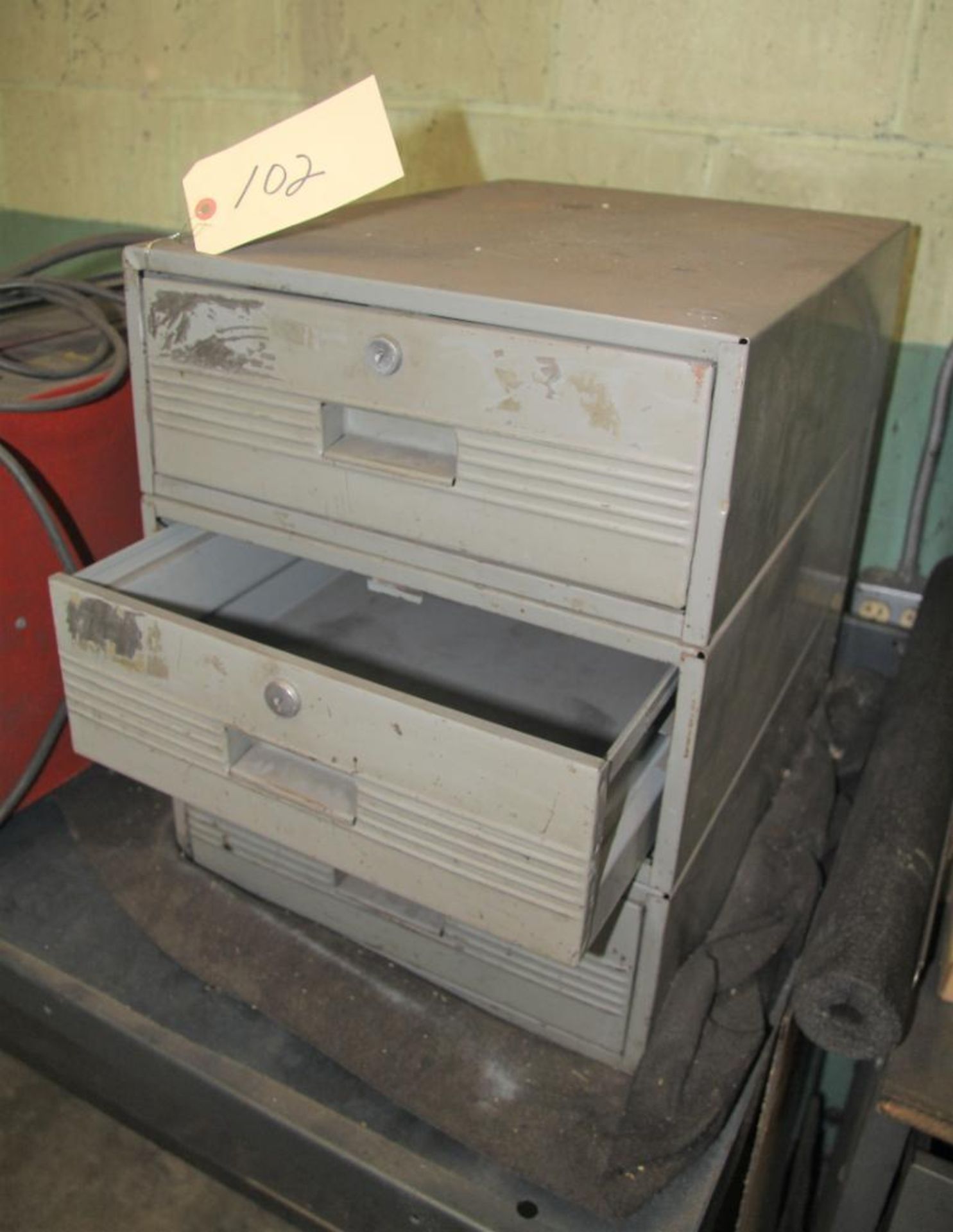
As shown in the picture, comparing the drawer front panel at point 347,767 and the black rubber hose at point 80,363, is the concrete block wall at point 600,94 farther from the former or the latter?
the drawer front panel at point 347,767

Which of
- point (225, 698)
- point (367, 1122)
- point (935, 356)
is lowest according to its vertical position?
point (367, 1122)

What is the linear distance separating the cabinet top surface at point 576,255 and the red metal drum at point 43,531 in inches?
8.3

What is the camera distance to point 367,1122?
67 centimetres

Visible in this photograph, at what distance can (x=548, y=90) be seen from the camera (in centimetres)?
104

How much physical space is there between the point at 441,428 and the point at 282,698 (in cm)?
18

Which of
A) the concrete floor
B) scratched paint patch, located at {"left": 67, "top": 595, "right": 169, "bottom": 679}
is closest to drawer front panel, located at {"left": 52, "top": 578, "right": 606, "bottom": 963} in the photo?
scratched paint patch, located at {"left": 67, "top": 595, "right": 169, "bottom": 679}

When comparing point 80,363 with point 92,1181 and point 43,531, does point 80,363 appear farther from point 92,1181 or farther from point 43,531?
point 92,1181

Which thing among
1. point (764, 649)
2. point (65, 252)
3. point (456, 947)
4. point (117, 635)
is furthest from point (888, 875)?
point (65, 252)

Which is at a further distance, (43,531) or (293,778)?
(43,531)

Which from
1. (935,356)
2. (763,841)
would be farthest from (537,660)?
(935,356)

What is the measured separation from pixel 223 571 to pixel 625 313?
39 cm

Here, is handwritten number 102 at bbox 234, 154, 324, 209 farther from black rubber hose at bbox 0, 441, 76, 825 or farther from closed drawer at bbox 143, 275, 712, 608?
black rubber hose at bbox 0, 441, 76, 825

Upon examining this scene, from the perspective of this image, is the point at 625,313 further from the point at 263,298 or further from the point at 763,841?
the point at 763,841

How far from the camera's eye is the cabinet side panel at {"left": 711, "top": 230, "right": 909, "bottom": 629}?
530 millimetres
